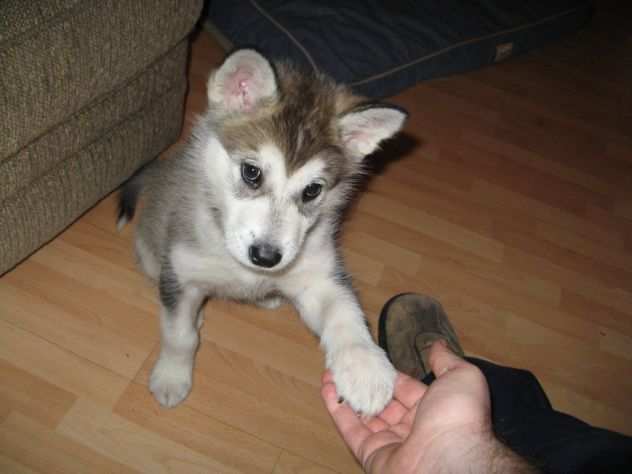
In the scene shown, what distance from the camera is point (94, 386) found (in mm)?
2453

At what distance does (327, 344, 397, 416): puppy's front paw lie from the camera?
1.82 metres

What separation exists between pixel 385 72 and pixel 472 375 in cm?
294

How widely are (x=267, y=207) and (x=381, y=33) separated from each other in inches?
114

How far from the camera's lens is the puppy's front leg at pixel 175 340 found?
7.72 feet

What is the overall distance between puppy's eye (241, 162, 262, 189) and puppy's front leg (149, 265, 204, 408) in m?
0.66

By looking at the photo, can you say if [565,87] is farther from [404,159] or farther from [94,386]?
[94,386]

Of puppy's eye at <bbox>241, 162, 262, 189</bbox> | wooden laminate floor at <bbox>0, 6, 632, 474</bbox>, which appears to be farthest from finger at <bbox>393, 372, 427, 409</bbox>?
puppy's eye at <bbox>241, 162, 262, 189</bbox>

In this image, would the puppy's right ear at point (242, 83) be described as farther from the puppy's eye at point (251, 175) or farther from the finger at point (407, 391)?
the finger at point (407, 391)

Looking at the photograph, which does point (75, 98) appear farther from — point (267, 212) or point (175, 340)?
point (175, 340)

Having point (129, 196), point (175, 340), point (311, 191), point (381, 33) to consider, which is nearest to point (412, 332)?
point (311, 191)

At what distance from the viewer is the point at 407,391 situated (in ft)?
6.75

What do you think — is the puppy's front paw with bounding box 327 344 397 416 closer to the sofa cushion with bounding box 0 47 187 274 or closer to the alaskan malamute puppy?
the alaskan malamute puppy

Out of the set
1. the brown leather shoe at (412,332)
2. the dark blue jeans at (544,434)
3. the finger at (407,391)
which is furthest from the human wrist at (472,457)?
the brown leather shoe at (412,332)

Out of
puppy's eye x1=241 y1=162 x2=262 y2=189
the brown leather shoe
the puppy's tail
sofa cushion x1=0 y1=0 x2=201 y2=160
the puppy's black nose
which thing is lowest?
the brown leather shoe
